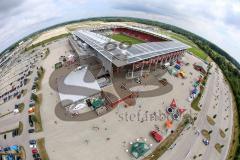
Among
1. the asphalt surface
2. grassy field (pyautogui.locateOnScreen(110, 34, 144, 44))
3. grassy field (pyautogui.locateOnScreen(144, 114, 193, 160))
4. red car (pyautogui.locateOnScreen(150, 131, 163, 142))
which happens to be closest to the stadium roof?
grassy field (pyautogui.locateOnScreen(110, 34, 144, 44))

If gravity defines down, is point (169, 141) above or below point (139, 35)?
below

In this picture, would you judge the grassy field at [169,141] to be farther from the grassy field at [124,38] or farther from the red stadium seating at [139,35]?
the grassy field at [124,38]

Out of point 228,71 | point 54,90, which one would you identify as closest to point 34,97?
point 54,90

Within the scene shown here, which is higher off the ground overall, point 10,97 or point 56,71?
point 56,71

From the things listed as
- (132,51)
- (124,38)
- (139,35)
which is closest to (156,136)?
(132,51)

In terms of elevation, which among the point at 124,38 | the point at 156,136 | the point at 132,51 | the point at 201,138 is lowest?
the point at 201,138

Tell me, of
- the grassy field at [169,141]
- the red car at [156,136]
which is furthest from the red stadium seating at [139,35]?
the red car at [156,136]

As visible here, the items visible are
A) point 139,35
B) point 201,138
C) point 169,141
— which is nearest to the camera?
point 169,141

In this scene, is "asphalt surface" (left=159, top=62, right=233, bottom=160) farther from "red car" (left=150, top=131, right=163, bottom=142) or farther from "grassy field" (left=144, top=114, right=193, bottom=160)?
"red car" (left=150, top=131, right=163, bottom=142)

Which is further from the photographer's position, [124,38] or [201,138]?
[124,38]

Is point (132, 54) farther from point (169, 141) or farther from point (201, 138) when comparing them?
point (201, 138)

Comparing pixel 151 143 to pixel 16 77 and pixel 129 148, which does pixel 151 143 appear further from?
pixel 16 77
